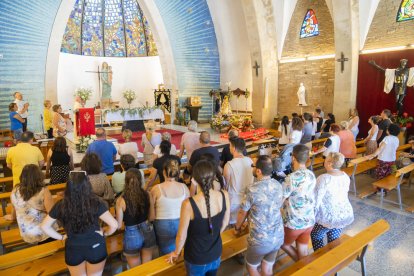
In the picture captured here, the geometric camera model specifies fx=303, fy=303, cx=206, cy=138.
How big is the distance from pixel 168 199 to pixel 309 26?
12.2m

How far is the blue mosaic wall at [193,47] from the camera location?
529 inches

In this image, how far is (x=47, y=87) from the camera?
11.4 m

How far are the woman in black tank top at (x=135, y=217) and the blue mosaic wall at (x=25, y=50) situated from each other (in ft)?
33.3

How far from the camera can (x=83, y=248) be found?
2318 mm

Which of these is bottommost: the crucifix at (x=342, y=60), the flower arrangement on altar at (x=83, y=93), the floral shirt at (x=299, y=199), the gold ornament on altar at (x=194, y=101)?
the floral shirt at (x=299, y=199)

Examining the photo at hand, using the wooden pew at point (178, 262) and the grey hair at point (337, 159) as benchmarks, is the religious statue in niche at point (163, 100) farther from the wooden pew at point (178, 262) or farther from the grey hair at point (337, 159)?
the grey hair at point (337, 159)

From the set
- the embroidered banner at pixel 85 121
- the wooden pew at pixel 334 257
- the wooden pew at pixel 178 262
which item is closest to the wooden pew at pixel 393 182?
the wooden pew at pixel 334 257

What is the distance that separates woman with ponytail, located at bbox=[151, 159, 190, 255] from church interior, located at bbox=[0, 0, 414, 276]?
2cm

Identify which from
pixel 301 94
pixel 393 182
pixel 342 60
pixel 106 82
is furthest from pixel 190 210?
pixel 106 82

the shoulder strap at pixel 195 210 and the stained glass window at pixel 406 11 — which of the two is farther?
the stained glass window at pixel 406 11

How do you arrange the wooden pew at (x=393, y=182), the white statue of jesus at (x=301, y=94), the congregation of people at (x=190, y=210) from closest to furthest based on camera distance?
1. the congregation of people at (x=190, y=210)
2. the wooden pew at (x=393, y=182)
3. the white statue of jesus at (x=301, y=94)

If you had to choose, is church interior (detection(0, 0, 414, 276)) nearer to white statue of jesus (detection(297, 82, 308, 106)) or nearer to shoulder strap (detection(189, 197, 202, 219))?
shoulder strap (detection(189, 197, 202, 219))

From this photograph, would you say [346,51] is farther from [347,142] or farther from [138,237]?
[138,237]

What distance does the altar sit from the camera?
36.9 feet
